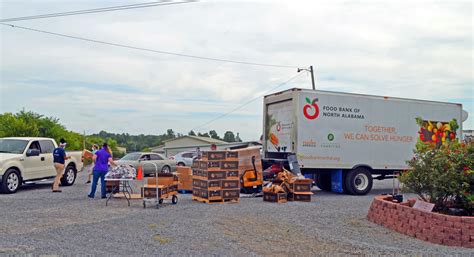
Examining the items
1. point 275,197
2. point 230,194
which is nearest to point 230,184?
point 230,194

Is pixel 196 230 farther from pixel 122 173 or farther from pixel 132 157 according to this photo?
pixel 132 157

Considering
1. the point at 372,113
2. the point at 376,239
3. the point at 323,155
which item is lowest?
the point at 376,239

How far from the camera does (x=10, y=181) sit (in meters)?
14.8

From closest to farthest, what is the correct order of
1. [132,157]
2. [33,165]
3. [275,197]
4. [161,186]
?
1. [161,186]
2. [275,197]
3. [33,165]
4. [132,157]

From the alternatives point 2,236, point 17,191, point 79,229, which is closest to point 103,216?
point 79,229

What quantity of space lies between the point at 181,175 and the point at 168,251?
892 centimetres

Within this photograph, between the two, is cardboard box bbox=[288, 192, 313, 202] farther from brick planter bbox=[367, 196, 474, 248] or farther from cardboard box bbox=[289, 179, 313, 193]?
brick planter bbox=[367, 196, 474, 248]

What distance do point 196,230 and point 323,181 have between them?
9.53m

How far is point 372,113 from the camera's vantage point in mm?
16375

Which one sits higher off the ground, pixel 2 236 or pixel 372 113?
pixel 372 113

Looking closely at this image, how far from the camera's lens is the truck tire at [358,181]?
634 inches

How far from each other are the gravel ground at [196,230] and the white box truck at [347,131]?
9.56ft

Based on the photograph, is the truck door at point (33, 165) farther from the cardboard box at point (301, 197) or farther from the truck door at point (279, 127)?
the cardboard box at point (301, 197)

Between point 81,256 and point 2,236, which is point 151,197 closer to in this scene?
point 2,236
